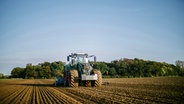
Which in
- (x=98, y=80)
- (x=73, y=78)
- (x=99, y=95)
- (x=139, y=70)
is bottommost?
(x=99, y=95)

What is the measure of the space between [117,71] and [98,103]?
225 feet

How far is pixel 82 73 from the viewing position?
16.8m

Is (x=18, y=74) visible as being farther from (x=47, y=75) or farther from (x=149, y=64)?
(x=149, y=64)

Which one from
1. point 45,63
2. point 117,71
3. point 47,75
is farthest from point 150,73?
point 45,63

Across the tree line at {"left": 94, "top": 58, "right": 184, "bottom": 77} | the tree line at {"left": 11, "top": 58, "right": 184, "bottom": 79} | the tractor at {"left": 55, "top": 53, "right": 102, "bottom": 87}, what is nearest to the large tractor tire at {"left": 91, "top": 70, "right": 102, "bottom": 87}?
the tractor at {"left": 55, "top": 53, "right": 102, "bottom": 87}

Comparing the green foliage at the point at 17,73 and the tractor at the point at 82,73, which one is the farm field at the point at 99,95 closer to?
the tractor at the point at 82,73

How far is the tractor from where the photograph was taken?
15769 millimetres

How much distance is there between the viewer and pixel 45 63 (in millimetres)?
92625

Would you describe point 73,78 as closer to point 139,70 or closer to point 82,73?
point 82,73

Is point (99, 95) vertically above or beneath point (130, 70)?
beneath

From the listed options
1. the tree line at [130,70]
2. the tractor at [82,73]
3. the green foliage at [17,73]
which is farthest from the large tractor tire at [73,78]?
the green foliage at [17,73]

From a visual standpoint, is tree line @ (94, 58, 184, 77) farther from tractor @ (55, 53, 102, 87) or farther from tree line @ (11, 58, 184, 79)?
tractor @ (55, 53, 102, 87)

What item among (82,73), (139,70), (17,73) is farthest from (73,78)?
(17,73)

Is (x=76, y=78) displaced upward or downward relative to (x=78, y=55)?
downward
